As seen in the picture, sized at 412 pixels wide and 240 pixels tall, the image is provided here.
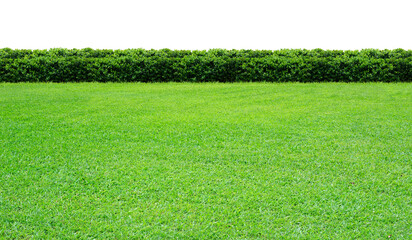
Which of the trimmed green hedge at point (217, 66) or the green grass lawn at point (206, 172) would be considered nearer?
the green grass lawn at point (206, 172)

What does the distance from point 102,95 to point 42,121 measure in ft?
9.89

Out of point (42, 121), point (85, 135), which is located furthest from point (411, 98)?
point (42, 121)

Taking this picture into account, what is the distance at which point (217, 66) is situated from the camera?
11867 millimetres

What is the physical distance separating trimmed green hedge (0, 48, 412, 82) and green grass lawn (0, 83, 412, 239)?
437 centimetres

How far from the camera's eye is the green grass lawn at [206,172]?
2936 millimetres

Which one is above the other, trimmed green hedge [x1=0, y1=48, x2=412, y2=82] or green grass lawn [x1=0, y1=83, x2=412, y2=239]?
trimmed green hedge [x1=0, y1=48, x2=412, y2=82]

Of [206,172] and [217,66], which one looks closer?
[206,172]

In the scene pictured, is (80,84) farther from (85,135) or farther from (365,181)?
(365,181)

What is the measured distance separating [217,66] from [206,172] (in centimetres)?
834

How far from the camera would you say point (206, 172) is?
3.87 m

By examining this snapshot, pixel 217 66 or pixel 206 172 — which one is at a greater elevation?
pixel 217 66

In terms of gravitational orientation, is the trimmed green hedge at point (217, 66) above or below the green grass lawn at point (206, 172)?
above

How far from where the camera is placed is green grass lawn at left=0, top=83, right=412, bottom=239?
9.63 feet

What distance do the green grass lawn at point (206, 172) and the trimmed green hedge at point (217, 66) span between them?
172 inches
